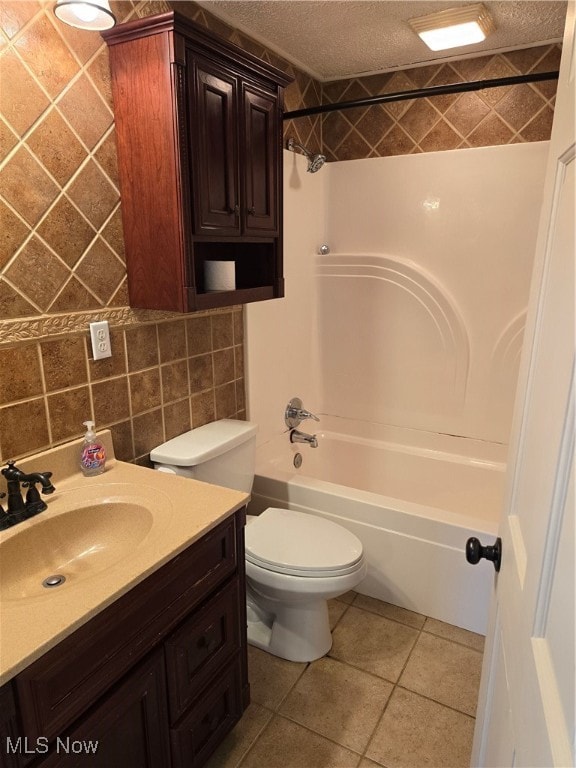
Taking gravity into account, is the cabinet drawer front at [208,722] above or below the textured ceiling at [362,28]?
below

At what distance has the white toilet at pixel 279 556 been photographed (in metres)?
1.71

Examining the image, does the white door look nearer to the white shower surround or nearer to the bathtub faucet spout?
the white shower surround

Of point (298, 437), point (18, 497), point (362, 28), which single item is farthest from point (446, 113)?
point (18, 497)

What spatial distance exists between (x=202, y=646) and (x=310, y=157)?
232cm

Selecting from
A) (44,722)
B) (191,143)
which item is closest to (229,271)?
(191,143)

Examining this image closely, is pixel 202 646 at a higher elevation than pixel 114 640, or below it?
below

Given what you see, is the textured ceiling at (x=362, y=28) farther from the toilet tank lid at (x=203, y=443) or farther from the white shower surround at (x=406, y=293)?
the toilet tank lid at (x=203, y=443)

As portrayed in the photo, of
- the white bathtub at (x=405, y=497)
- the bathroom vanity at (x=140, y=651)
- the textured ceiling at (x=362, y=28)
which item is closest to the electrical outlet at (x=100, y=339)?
the bathroom vanity at (x=140, y=651)

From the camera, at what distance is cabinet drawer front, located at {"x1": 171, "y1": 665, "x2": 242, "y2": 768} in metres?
1.28

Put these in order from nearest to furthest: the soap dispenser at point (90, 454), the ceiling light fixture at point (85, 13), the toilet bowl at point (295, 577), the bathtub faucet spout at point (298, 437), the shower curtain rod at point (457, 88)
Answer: the ceiling light fixture at point (85, 13), the soap dispenser at point (90, 454), the toilet bowl at point (295, 577), the shower curtain rod at point (457, 88), the bathtub faucet spout at point (298, 437)

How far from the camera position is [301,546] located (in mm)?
1805

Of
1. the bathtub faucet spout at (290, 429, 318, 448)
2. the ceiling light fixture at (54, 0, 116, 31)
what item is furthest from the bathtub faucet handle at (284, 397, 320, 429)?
the ceiling light fixture at (54, 0, 116, 31)

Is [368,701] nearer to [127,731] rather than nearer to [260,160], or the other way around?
[127,731]

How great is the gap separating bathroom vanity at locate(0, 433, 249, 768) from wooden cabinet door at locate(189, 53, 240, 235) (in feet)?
2.82
